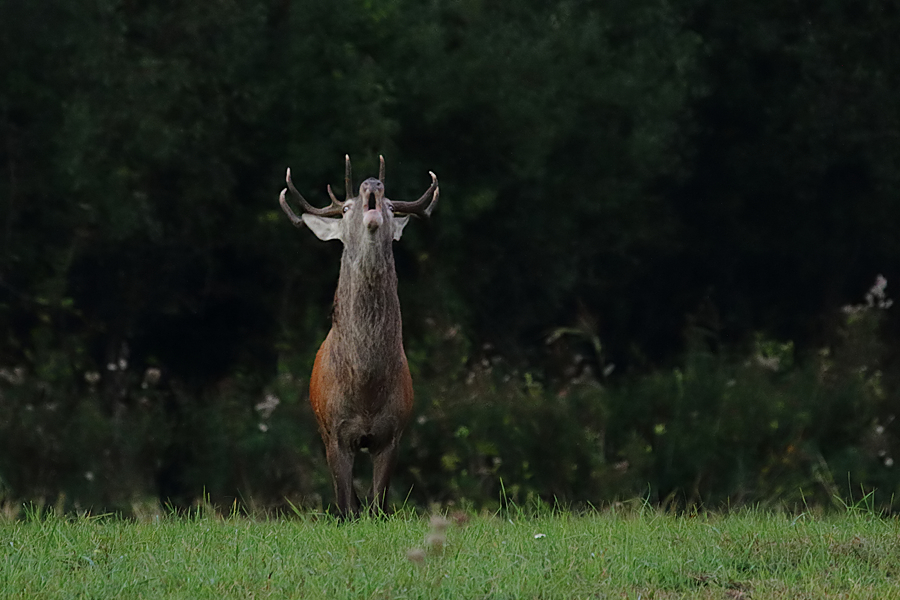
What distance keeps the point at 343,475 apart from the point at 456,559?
6.66 ft

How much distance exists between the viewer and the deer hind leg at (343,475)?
7.60 metres

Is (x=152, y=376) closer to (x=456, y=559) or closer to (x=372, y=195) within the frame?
(x=372, y=195)

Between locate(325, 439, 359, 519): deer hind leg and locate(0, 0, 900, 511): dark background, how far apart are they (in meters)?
3.46

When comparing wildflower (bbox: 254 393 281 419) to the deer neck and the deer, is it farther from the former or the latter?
the deer neck

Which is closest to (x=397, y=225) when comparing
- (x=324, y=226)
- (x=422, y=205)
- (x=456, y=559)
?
(x=422, y=205)

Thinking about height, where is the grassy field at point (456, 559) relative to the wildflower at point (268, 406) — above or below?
above

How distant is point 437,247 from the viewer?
13.0 m

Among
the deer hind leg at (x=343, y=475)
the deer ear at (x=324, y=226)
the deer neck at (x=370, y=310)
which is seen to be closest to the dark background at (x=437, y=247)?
the deer hind leg at (x=343, y=475)

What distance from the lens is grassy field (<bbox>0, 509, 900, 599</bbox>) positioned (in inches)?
209

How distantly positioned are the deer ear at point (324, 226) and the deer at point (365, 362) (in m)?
0.01

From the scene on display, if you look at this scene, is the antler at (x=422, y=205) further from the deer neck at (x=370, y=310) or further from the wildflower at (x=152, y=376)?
the wildflower at (x=152, y=376)

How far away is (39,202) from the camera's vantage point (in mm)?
12398

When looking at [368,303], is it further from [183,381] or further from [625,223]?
[625,223]

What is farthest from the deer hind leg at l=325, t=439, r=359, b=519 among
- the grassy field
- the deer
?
the grassy field
